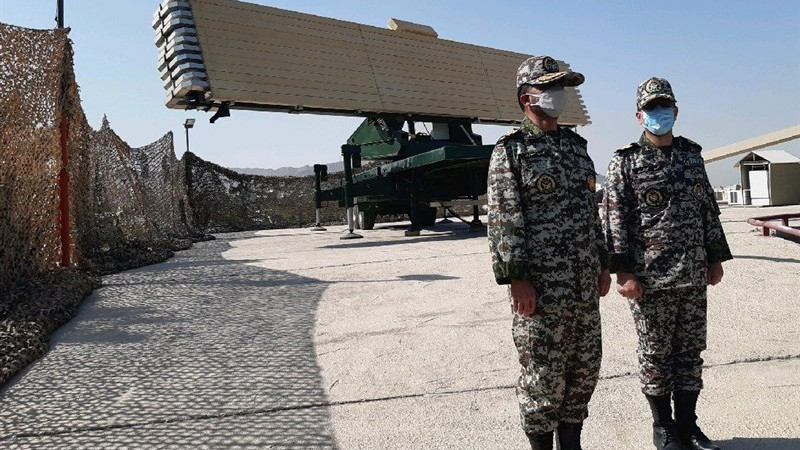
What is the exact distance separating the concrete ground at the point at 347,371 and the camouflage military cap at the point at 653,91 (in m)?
1.31

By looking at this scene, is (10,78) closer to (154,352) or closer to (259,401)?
(154,352)

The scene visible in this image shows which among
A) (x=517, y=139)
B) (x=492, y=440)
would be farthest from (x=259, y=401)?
(x=517, y=139)

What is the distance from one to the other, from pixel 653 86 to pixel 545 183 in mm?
774

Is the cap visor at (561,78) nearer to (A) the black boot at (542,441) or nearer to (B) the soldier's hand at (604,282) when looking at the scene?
(B) the soldier's hand at (604,282)

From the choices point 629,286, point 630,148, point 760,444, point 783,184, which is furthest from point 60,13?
point 783,184

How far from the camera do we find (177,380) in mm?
2994

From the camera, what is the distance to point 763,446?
213cm

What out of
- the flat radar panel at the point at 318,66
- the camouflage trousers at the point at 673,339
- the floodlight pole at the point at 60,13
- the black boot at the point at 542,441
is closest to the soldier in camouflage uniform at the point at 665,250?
the camouflage trousers at the point at 673,339

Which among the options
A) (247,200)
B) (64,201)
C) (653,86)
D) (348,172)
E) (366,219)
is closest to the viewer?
(653,86)

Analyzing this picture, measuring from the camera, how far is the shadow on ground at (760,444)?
6.91ft

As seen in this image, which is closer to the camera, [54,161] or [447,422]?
[447,422]

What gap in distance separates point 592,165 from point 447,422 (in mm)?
1196

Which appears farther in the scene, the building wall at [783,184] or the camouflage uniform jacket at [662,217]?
the building wall at [783,184]

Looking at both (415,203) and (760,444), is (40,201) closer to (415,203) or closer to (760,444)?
(760,444)
